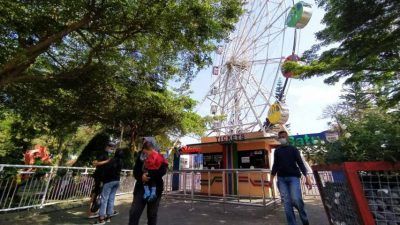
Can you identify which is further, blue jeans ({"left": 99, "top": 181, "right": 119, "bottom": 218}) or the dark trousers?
blue jeans ({"left": 99, "top": 181, "right": 119, "bottom": 218})

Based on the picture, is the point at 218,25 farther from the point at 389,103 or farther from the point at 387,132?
the point at 389,103

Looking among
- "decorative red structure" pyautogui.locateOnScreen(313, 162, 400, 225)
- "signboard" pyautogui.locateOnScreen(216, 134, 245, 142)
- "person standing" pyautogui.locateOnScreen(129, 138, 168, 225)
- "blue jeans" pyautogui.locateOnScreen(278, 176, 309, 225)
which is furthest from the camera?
"signboard" pyautogui.locateOnScreen(216, 134, 245, 142)

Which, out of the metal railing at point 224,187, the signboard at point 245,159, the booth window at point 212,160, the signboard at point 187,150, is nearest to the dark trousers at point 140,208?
the metal railing at point 224,187

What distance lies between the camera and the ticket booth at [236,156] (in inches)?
501

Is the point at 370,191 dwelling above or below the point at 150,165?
below

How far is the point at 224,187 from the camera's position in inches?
302

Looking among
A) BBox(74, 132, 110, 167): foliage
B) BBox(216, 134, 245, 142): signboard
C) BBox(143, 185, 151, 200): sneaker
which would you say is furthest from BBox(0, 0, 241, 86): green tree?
BBox(216, 134, 245, 142): signboard

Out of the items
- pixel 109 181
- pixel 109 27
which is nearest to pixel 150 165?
pixel 109 181

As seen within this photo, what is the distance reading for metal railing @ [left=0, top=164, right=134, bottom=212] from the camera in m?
6.28

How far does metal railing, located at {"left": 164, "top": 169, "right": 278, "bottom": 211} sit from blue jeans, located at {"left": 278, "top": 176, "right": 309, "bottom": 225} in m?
2.40

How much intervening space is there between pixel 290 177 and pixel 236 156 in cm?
902

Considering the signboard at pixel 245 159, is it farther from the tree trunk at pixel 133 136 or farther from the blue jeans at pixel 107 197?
the blue jeans at pixel 107 197

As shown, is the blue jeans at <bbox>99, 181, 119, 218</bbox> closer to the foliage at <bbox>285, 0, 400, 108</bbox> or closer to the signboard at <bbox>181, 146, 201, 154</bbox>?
the foliage at <bbox>285, 0, 400, 108</bbox>

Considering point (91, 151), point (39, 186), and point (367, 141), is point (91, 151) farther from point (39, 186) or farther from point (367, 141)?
point (367, 141)
